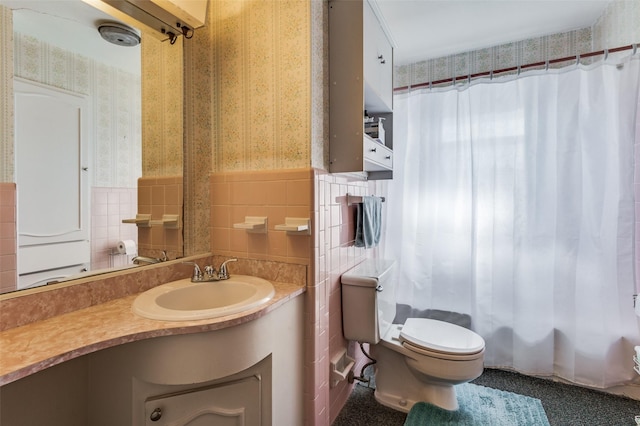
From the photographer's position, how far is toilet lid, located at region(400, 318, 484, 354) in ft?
5.14

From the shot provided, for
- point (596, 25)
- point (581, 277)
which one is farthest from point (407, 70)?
point (581, 277)

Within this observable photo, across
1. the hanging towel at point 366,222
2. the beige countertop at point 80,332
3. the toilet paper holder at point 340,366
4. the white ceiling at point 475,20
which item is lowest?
the toilet paper holder at point 340,366

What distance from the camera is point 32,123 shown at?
959 mm

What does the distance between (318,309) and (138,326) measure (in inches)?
28.9

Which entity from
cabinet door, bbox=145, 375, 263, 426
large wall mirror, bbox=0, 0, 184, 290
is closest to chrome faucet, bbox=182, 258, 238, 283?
large wall mirror, bbox=0, 0, 184, 290

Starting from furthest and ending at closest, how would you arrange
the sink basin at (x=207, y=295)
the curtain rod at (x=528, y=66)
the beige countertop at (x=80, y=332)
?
the curtain rod at (x=528, y=66), the sink basin at (x=207, y=295), the beige countertop at (x=80, y=332)

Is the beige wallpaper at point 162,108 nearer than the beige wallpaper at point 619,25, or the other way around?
the beige wallpaper at point 162,108

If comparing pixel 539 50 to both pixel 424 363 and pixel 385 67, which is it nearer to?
pixel 385 67

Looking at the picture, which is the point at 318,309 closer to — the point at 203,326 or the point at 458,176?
the point at 203,326

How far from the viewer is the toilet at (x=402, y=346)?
1.55 metres

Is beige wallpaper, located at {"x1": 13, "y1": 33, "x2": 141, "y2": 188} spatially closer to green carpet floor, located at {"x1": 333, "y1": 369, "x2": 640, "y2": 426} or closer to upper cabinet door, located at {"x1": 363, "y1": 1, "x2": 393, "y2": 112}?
upper cabinet door, located at {"x1": 363, "y1": 1, "x2": 393, "y2": 112}

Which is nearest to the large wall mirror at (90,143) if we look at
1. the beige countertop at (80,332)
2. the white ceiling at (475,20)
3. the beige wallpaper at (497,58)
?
the beige countertop at (80,332)

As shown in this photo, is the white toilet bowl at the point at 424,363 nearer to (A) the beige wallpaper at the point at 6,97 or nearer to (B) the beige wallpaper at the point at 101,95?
(B) the beige wallpaper at the point at 101,95

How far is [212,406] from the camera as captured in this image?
1032 millimetres
